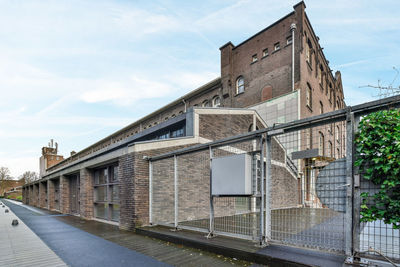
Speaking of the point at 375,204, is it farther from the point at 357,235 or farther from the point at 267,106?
the point at 267,106

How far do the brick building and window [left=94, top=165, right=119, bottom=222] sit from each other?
4 centimetres

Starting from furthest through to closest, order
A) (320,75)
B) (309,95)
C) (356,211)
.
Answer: (320,75), (309,95), (356,211)

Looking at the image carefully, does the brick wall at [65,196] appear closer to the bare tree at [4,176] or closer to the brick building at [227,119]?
the brick building at [227,119]

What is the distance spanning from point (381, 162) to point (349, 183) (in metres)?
0.57

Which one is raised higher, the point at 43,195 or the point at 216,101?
the point at 216,101

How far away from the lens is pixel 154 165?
8.42 m

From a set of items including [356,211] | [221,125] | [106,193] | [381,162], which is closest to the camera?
[381,162]

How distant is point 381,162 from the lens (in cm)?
337

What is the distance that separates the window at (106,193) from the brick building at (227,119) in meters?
0.04

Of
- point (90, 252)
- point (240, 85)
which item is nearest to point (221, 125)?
point (90, 252)

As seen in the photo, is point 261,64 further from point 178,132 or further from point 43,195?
point 43,195

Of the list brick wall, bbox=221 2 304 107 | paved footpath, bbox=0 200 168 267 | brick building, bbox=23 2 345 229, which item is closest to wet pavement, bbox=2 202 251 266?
paved footpath, bbox=0 200 168 267

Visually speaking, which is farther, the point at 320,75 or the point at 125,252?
the point at 320,75

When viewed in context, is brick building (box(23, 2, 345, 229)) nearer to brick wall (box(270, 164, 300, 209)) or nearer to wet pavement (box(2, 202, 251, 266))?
brick wall (box(270, 164, 300, 209))
